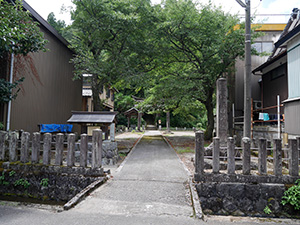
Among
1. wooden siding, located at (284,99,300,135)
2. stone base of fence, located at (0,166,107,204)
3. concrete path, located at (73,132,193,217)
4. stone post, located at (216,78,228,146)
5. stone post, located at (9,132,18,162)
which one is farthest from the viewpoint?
wooden siding, located at (284,99,300,135)

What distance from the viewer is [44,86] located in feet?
36.3

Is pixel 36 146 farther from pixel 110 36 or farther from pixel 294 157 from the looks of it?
pixel 110 36

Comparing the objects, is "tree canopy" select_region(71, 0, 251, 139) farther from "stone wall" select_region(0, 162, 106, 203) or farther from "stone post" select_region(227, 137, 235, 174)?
"stone post" select_region(227, 137, 235, 174)

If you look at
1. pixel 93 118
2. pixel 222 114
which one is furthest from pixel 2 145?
pixel 222 114

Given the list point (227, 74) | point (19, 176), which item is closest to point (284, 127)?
point (227, 74)

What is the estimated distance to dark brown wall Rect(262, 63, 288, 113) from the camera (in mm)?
11898

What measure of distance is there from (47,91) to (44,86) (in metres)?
0.37

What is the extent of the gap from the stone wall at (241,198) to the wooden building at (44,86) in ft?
28.2

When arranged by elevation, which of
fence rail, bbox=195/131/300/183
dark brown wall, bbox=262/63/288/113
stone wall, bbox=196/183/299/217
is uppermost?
dark brown wall, bbox=262/63/288/113

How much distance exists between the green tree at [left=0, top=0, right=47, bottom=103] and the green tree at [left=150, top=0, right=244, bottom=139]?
711cm

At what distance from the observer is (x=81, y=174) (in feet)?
19.4

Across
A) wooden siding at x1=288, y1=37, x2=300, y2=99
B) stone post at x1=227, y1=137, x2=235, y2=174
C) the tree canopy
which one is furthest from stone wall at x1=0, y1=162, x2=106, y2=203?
wooden siding at x1=288, y1=37, x2=300, y2=99

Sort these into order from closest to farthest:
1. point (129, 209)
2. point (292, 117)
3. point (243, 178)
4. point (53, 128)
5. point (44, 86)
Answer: point (129, 209), point (243, 178), point (292, 117), point (53, 128), point (44, 86)

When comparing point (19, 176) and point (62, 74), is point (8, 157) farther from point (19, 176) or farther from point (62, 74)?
point (62, 74)
